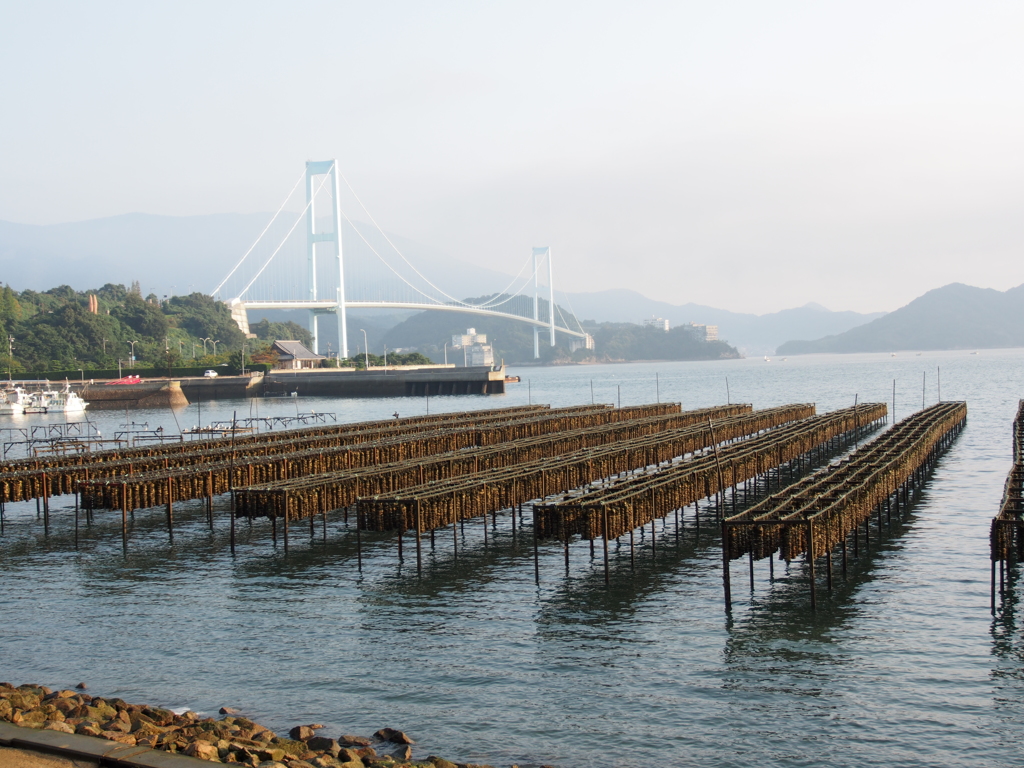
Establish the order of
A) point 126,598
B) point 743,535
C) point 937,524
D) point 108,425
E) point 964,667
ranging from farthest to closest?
point 108,425
point 937,524
point 126,598
point 743,535
point 964,667

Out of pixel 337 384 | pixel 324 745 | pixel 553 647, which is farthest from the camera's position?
pixel 337 384

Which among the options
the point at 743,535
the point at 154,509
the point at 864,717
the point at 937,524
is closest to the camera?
the point at 864,717

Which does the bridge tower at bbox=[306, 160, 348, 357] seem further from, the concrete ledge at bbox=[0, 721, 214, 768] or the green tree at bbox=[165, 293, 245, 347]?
the concrete ledge at bbox=[0, 721, 214, 768]

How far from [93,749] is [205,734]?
1.99 metres

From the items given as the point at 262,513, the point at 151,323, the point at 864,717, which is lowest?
the point at 864,717

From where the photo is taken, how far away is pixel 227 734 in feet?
47.4

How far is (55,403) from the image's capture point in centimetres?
11262

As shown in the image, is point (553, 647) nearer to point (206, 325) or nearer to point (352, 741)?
point (352, 741)

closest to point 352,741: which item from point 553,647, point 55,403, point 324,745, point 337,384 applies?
point 324,745

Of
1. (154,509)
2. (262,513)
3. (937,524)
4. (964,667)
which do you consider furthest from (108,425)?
(964,667)

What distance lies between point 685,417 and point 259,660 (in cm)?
4597

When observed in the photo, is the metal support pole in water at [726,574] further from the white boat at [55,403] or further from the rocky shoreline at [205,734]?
the white boat at [55,403]

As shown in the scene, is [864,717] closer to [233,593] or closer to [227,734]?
[227,734]

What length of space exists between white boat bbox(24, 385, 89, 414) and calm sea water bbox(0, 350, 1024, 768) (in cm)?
8045
